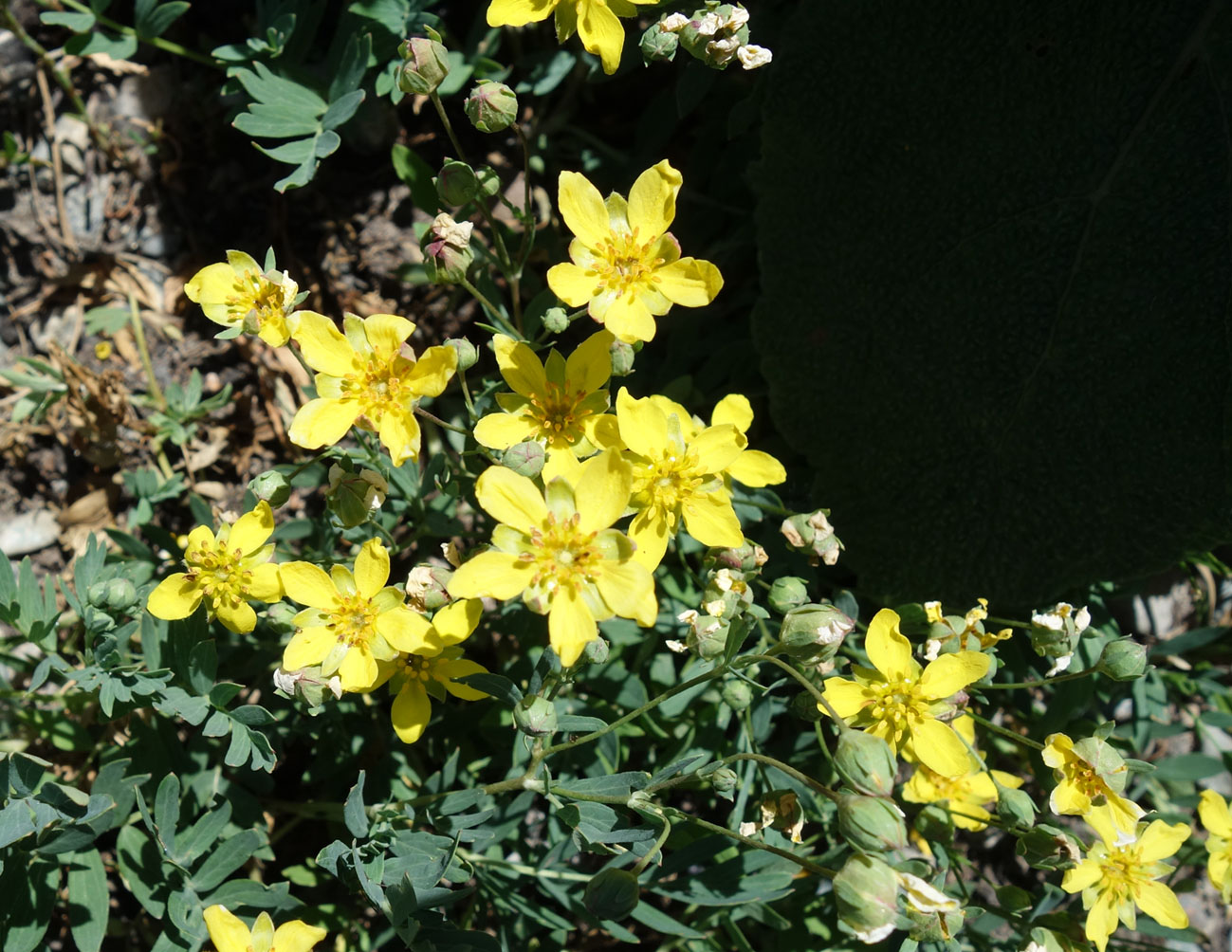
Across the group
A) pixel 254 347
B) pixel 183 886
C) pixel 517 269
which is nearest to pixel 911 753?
pixel 517 269

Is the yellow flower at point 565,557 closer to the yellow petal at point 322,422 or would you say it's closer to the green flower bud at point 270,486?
the yellow petal at point 322,422

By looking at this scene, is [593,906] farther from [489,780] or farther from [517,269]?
[517,269]

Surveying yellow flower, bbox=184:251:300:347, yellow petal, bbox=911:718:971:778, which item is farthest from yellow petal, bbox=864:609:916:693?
yellow flower, bbox=184:251:300:347

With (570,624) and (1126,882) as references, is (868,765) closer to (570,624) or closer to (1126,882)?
(570,624)

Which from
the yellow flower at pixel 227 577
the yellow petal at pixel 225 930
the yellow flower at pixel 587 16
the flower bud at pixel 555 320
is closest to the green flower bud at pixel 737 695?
the flower bud at pixel 555 320

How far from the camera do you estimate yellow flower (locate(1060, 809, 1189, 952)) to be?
2477 mm

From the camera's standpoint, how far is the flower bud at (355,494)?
2.19 m

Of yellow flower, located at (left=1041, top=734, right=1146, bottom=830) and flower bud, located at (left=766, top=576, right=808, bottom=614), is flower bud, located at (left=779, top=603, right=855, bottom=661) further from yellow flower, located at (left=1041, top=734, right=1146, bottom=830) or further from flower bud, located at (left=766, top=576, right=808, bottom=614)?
yellow flower, located at (left=1041, top=734, right=1146, bottom=830)

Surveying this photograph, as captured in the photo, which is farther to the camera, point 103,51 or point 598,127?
point 598,127

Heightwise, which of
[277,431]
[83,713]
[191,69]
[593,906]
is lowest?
[83,713]

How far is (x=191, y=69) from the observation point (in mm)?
Result: 3568

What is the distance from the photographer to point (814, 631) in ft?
7.04

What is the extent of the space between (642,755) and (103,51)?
2812mm

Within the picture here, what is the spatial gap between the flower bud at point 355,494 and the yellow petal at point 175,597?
0.45 metres
